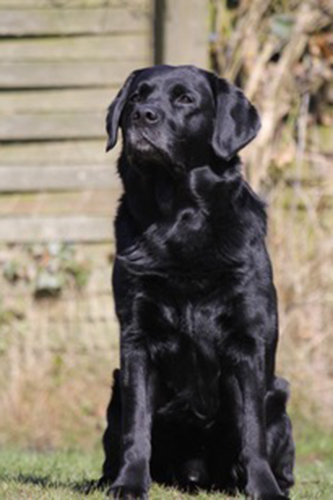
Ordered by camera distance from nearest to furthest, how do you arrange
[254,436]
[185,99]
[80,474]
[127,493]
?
[127,493], [254,436], [185,99], [80,474]

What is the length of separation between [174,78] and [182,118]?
167 mm

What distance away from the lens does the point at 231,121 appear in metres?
4.10

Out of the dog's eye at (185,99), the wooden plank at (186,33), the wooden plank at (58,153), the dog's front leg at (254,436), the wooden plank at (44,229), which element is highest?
the dog's eye at (185,99)

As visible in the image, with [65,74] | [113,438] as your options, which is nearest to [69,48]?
[65,74]

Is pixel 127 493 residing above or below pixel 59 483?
above

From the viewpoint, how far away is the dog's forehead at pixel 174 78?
13.4ft

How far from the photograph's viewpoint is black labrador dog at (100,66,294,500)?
3.88 meters

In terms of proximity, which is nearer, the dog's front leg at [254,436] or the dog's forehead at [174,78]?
the dog's front leg at [254,436]

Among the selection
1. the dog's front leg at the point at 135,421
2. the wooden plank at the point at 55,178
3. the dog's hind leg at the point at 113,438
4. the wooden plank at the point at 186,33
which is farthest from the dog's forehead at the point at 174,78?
the wooden plank at the point at 55,178

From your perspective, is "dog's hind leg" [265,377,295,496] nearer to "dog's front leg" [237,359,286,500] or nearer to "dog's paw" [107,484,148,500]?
"dog's front leg" [237,359,286,500]

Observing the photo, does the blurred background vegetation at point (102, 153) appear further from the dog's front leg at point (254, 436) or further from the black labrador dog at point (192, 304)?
the dog's front leg at point (254, 436)

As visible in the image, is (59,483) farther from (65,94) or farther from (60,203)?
(65,94)

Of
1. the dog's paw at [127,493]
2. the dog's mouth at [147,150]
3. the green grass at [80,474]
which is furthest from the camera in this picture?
the dog's mouth at [147,150]

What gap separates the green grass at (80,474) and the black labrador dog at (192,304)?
0.49 ft
